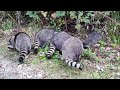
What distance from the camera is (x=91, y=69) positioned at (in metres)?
5.21

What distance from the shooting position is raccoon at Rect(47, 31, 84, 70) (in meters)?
5.15

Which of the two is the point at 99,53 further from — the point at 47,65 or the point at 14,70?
the point at 14,70

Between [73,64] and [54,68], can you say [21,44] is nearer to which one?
[54,68]

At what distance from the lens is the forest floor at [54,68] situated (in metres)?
4.97

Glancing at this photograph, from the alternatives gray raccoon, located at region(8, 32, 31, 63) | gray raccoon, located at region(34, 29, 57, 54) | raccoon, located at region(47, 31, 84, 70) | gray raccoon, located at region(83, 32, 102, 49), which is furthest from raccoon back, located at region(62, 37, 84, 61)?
gray raccoon, located at region(8, 32, 31, 63)

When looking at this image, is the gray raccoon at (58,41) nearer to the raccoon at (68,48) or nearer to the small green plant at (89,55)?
the raccoon at (68,48)

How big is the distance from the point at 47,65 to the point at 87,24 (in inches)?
74.6

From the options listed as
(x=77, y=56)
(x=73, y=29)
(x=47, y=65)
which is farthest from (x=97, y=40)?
(x=47, y=65)

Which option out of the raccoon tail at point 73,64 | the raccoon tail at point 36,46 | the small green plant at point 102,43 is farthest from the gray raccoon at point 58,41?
the small green plant at point 102,43

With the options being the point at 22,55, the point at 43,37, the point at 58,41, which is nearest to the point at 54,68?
Answer: the point at 22,55

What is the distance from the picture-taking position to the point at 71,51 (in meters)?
5.31

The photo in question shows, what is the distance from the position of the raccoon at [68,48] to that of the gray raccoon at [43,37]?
17 centimetres

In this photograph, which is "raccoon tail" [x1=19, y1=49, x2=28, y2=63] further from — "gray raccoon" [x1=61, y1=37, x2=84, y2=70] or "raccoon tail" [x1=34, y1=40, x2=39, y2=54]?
"gray raccoon" [x1=61, y1=37, x2=84, y2=70]

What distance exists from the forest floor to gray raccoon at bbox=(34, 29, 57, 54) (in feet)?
1.25
